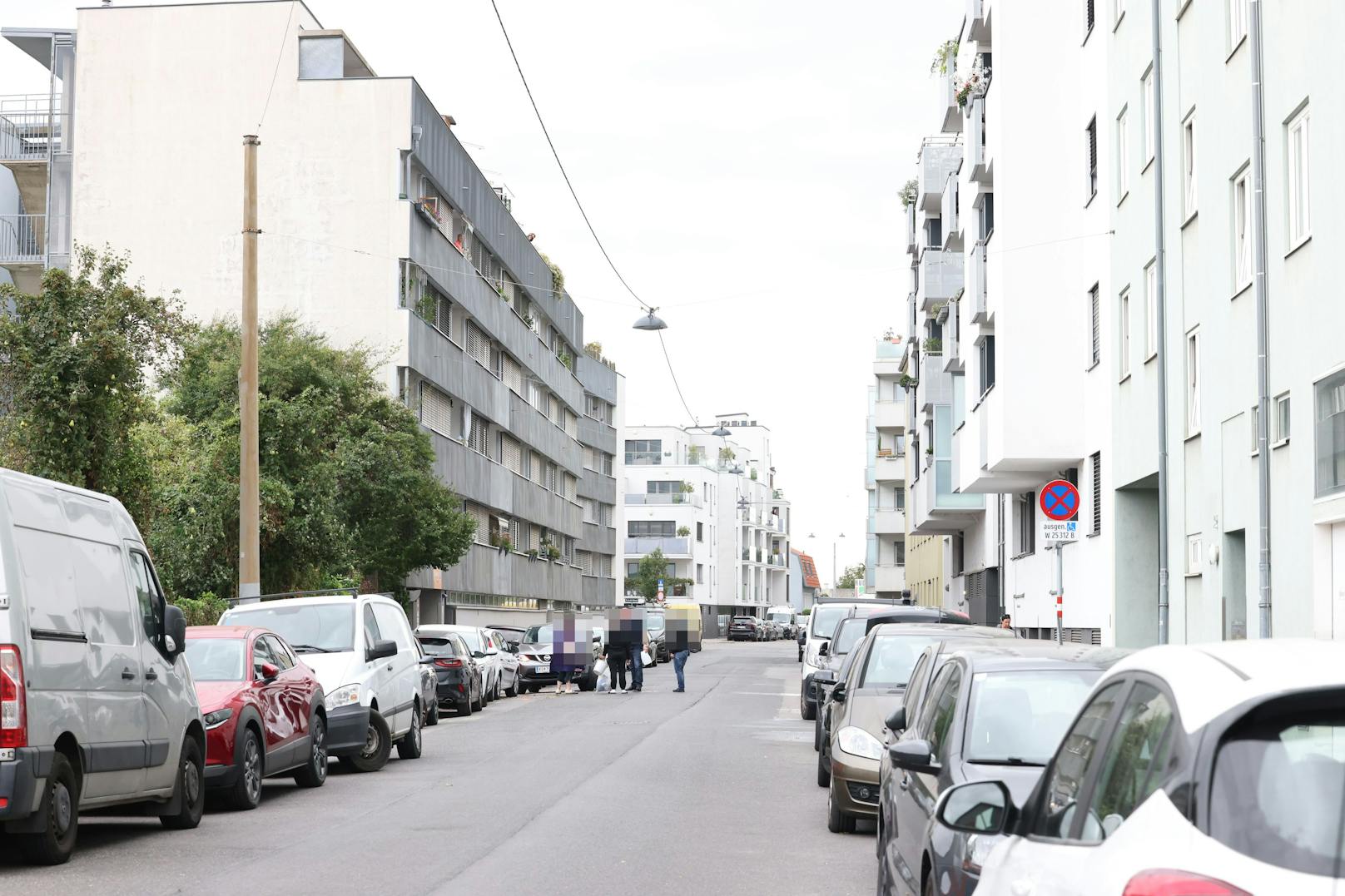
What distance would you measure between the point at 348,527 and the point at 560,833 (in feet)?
80.3

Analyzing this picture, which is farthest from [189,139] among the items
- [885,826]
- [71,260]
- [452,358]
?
[885,826]

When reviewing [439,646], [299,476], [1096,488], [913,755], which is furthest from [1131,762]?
[299,476]

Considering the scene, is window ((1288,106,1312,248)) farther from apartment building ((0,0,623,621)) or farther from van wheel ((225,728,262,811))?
apartment building ((0,0,623,621))

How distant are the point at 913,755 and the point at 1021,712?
0.92 m

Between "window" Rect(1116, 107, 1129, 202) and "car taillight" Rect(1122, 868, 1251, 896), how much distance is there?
2469cm

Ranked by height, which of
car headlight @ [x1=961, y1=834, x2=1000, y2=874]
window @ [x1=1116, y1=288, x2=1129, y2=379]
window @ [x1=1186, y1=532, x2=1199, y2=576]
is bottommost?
car headlight @ [x1=961, y1=834, x2=1000, y2=874]

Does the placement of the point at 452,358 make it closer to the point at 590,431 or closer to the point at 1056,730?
the point at 590,431

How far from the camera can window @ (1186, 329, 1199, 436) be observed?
23.0 meters

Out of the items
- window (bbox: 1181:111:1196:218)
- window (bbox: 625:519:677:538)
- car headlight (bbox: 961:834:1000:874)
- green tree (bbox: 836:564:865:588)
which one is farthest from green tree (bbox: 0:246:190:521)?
green tree (bbox: 836:564:865:588)

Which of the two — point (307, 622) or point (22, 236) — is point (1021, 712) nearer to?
point (307, 622)

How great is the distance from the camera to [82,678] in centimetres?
1085

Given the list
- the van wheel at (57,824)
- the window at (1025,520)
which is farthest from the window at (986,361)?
the van wheel at (57,824)

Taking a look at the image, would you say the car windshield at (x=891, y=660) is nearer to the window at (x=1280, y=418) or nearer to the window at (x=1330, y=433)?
the window at (x=1330, y=433)

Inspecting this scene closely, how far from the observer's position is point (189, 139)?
46.0 metres
